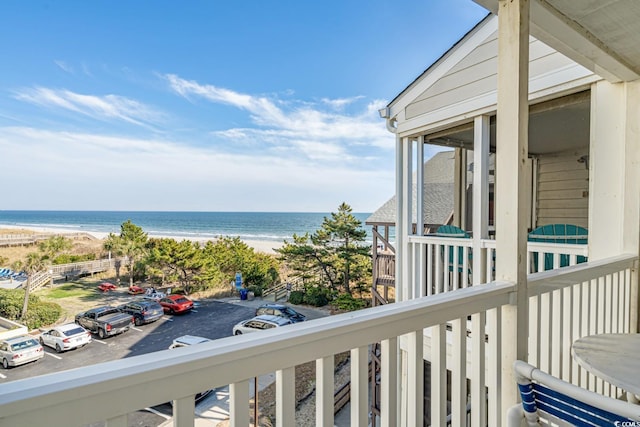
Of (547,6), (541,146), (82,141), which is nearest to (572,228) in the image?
(547,6)

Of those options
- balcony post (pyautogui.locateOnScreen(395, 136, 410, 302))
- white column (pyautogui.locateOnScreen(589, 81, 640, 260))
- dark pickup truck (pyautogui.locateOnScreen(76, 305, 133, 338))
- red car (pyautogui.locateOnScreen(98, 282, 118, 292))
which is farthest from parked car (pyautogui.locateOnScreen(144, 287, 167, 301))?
white column (pyautogui.locateOnScreen(589, 81, 640, 260))

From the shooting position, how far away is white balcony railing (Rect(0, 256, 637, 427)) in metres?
0.49

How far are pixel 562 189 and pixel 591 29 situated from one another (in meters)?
3.46

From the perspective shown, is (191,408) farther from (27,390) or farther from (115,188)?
(115,188)

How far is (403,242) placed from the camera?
3615mm

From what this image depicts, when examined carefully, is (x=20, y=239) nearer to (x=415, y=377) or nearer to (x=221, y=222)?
(x=415, y=377)

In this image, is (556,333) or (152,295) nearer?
(556,333)

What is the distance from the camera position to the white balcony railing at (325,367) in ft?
1.62

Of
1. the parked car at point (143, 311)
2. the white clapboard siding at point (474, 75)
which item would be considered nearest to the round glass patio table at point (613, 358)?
the white clapboard siding at point (474, 75)

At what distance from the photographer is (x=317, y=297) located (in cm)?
1354

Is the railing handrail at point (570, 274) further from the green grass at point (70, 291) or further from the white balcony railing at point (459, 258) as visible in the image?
the green grass at point (70, 291)

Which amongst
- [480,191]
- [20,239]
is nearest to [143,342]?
[20,239]

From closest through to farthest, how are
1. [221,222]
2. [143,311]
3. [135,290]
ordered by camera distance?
[143,311], [135,290], [221,222]

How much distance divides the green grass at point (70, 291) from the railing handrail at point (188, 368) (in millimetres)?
4439
